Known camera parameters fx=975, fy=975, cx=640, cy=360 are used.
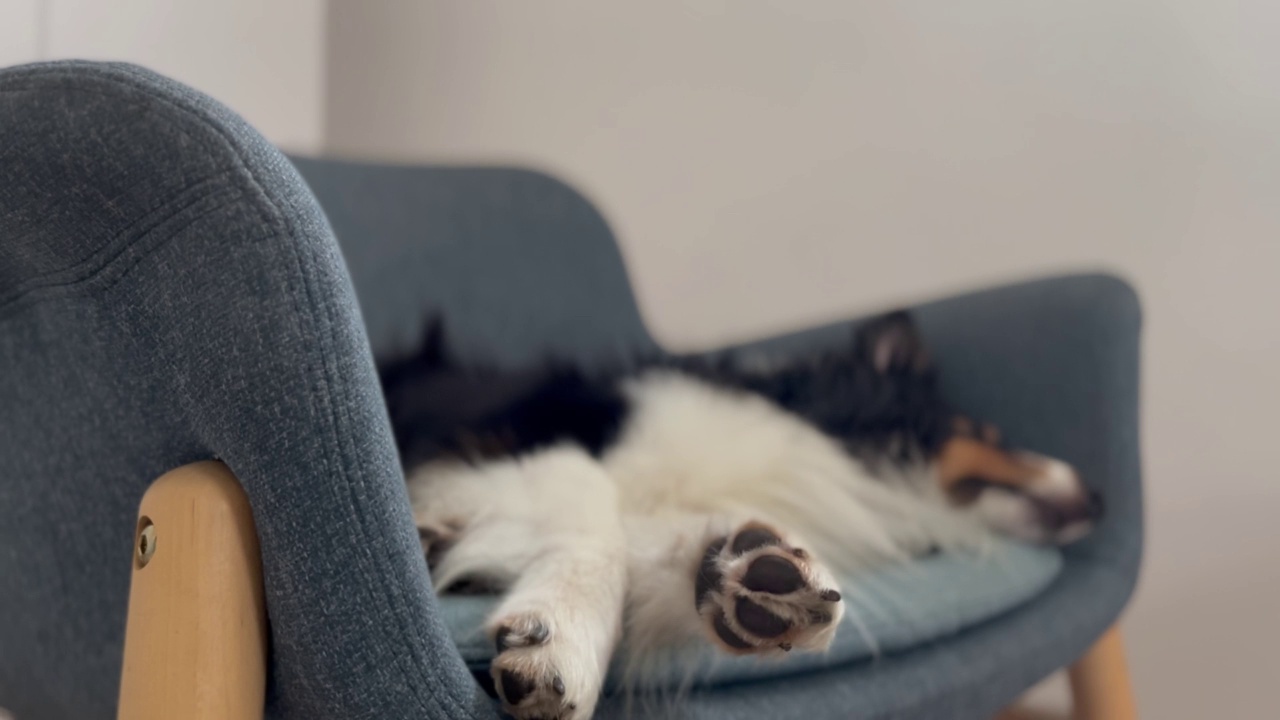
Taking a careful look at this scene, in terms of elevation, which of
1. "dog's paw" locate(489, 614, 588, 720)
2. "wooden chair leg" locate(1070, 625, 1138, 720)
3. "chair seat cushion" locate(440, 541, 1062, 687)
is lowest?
"wooden chair leg" locate(1070, 625, 1138, 720)

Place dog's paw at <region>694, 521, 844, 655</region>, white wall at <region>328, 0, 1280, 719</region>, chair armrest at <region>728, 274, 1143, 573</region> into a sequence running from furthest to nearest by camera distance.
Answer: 1. white wall at <region>328, 0, 1280, 719</region>
2. chair armrest at <region>728, 274, 1143, 573</region>
3. dog's paw at <region>694, 521, 844, 655</region>

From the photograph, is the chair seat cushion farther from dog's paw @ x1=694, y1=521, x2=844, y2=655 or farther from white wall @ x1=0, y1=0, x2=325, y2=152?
white wall @ x1=0, y1=0, x2=325, y2=152

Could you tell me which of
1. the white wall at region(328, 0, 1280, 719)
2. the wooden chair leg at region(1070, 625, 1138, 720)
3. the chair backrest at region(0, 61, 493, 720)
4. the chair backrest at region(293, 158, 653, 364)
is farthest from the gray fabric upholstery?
the white wall at region(328, 0, 1280, 719)

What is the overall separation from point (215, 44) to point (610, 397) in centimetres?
122

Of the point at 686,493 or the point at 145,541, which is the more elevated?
the point at 145,541

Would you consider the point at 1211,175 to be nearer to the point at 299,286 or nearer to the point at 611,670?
the point at 611,670

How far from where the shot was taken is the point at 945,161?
200 cm

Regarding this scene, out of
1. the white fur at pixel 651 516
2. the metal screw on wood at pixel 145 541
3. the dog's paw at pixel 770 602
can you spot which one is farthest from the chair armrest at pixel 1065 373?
the metal screw on wood at pixel 145 541

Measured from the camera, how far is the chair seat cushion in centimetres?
79

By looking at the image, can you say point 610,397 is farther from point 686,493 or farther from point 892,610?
point 892,610

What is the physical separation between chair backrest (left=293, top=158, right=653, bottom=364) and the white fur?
0.89ft

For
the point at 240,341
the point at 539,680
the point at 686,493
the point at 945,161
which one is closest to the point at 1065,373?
the point at 686,493

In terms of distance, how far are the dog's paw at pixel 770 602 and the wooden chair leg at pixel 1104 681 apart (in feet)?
2.71

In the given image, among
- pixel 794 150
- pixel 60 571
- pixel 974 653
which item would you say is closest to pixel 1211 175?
pixel 794 150
